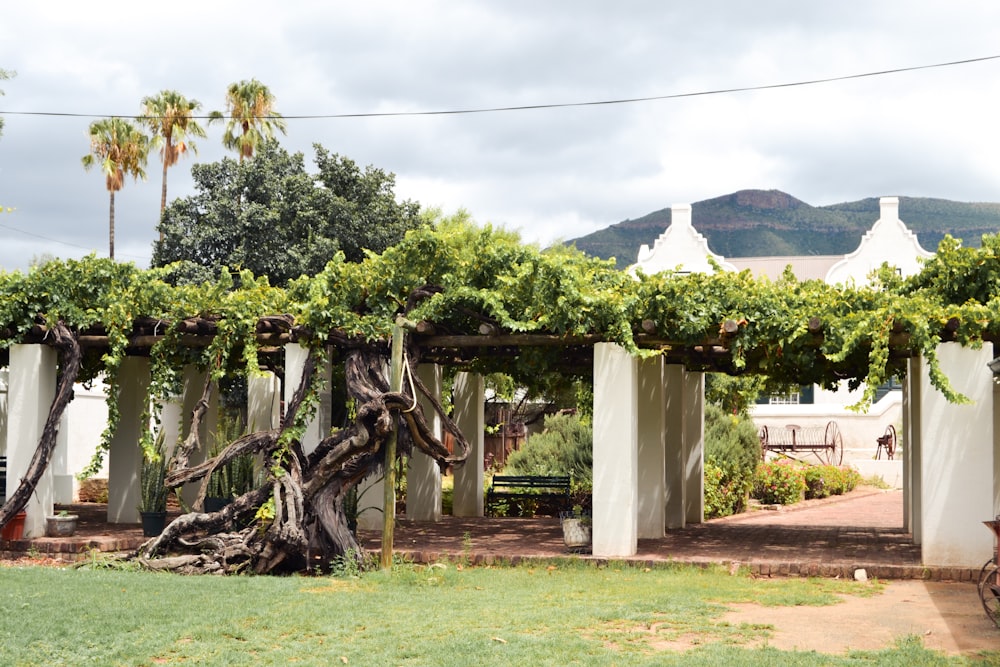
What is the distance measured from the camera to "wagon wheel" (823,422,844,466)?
28.1m

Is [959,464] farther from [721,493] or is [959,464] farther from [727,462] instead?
[727,462]

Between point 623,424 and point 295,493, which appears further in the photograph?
point 623,424

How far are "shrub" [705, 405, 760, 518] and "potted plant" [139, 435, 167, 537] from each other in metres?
8.57

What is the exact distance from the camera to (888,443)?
29.0m

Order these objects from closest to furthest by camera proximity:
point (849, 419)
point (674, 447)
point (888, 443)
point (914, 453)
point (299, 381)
Result: point (299, 381)
point (914, 453)
point (674, 447)
point (888, 443)
point (849, 419)

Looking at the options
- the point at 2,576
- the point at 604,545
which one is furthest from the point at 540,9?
the point at 2,576

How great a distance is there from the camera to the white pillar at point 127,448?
617 inches

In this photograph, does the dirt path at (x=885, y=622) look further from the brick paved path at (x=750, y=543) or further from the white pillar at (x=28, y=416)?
the white pillar at (x=28, y=416)

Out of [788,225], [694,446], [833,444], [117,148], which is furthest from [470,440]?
[788,225]

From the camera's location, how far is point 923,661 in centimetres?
673

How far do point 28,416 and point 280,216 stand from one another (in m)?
13.6

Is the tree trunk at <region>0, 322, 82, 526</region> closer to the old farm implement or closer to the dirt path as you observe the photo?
the dirt path

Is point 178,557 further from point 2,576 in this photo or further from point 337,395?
point 337,395

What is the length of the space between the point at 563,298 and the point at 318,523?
3.37 metres
